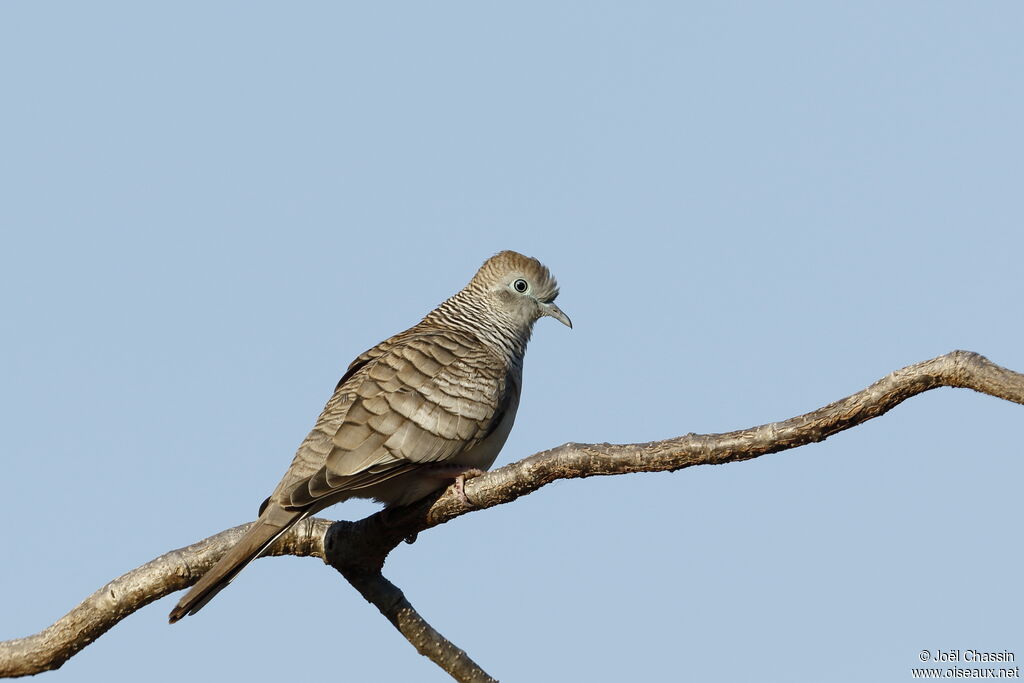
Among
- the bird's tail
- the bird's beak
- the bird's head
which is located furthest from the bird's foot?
the bird's beak

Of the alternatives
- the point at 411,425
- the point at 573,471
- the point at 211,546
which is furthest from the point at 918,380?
the point at 211,546

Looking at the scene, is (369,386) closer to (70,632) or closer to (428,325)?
(428,325)

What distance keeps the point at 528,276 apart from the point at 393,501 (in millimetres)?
2506

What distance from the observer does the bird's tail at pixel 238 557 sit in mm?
5445

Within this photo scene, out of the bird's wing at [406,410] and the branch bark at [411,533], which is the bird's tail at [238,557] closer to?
the bird's wing at [406,410]

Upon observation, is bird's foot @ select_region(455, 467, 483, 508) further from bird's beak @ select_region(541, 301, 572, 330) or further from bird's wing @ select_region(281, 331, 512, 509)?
bird's beak @ select_region(541, 301, 572, 330)

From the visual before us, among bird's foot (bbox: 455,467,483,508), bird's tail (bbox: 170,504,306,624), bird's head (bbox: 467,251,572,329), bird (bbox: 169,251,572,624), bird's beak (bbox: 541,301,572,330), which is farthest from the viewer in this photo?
bird's beak (bbox: 541,301,572,330)

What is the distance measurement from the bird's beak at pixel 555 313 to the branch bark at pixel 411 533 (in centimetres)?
259

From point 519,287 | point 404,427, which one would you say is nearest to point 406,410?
point 404,427

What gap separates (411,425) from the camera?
6637 millimetres

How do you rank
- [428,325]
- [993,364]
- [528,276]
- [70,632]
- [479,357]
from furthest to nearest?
[528,276], [428,325], [479,357], [70,632], [993,364]

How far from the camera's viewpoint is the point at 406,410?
6.72 meters

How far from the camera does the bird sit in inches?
234

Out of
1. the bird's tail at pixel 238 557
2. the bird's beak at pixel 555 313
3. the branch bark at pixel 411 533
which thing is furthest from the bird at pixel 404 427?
the bird's beak at pixel 555 313
